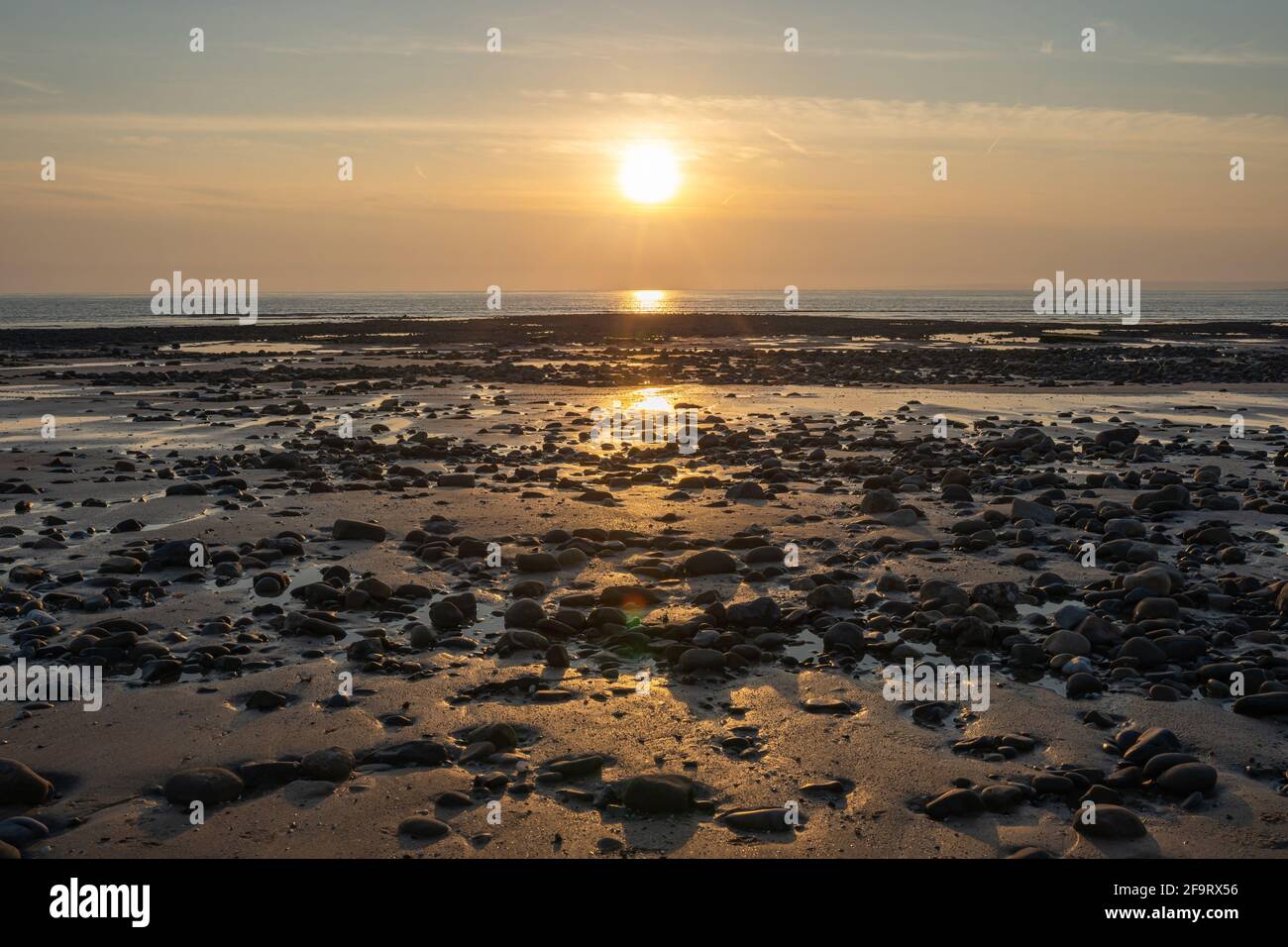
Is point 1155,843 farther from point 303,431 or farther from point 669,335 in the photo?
point 669,335

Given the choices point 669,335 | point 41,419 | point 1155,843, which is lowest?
point 1155,843

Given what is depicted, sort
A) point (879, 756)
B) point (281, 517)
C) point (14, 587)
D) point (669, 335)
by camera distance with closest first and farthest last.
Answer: point (879, 756), point (14, 587), point (281, 517), point (669, 335)

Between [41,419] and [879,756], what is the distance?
2089cm

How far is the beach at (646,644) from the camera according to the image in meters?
4.80

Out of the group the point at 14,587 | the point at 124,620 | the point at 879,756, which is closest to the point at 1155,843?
the point at 879,756

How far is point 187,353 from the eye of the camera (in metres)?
45.1

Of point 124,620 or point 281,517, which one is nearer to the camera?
point 124,620

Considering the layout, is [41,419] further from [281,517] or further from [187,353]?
[187,353]

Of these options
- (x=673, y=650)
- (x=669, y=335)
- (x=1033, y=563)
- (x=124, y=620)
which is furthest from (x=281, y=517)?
(x=669, y=335)

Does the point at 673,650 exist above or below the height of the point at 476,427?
below

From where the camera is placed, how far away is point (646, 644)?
23.8 feet

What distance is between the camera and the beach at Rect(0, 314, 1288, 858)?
189 inches
